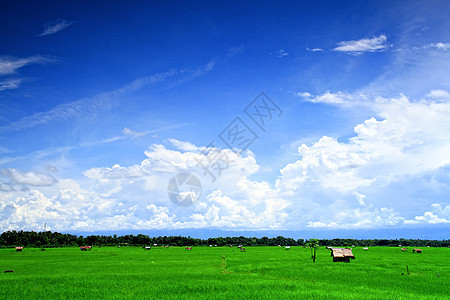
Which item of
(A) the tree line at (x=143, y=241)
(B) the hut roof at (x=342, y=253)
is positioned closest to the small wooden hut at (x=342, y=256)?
(B) the hut roof at (x=342, y=253)

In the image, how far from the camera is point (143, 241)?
105500mm

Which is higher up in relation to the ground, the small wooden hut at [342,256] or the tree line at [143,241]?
the small wooden hut at [342,256]

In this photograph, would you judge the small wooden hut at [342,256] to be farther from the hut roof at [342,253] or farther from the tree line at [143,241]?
the tree line at [143,241]

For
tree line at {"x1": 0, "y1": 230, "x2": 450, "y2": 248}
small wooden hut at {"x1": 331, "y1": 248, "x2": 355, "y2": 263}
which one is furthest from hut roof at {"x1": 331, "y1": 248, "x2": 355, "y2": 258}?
tree line at {"x1": 0, "y1": 230, "x2": 450, "y2": 248}

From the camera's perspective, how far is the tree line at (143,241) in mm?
95000

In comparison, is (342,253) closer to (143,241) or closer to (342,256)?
(342,256)

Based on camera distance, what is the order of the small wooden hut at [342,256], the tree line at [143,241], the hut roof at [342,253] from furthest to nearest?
the tree line at [143,241]
the hut roof at [342,253]
the small wooden hut at [342,256]

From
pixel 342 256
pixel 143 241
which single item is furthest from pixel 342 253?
pixel 143 241

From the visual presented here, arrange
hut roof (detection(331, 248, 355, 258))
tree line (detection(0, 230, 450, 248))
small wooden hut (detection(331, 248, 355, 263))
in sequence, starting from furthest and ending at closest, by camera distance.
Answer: tree line (detection(0, 230, 450, 248)), hut roof (detection(331, 248, 355, 258)), small wooden hut (detection(331, 248, 355, 263))

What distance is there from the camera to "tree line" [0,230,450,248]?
95.0m

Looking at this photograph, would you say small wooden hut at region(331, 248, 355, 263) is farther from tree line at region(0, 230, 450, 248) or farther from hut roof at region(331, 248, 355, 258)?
tree line at region(0, 230, 450, 248)

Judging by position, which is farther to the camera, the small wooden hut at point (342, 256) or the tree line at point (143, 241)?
the tree line at point (143, 241)

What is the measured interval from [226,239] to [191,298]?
111139mm

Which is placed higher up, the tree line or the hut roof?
the hut roof
